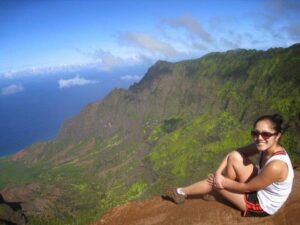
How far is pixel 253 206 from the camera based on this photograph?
1047 centimetres

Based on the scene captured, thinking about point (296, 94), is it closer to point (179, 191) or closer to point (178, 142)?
point (178, 142)

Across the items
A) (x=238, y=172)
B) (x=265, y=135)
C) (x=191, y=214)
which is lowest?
(x=191, y=214)

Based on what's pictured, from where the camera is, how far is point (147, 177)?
580 ft

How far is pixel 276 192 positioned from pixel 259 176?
2.76 ft

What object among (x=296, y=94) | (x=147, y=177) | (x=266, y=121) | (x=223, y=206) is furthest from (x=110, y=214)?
(x=147, y=177)

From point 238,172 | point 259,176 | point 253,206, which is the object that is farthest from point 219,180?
point 259,176

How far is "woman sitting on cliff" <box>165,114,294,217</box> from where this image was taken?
30.8ft

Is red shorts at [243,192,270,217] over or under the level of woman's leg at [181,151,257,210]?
under

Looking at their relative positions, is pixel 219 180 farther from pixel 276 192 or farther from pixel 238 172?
pixel 276 192

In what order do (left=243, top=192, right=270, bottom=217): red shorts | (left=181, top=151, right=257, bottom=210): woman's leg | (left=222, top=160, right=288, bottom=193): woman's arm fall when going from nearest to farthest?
(left=222, top=160, right=288, bottom=193): woman's arm < (left=243, top=192, right=270, bottom=217): red shorts < (left=181, top=151, right=257, bottom=210): woman's leg

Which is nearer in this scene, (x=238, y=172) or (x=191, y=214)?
A: (x=238, y=172)

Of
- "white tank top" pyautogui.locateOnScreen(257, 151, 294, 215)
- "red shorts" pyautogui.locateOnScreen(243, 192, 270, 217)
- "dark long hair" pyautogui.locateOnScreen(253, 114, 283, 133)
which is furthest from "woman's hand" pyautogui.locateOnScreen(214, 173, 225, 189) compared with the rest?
"dark long hair" pyautogui.locateOnScreen(253, 114, 283, 133)

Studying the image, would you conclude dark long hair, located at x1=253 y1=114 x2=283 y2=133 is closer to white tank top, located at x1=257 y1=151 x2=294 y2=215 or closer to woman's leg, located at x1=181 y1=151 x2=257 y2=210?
white tank top, located at x1=257 y1=151 x2=294 y2=215

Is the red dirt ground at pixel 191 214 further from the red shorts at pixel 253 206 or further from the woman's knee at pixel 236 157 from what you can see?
the woman's knee at pixel 236 157
